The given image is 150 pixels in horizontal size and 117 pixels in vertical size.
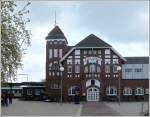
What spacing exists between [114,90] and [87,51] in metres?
6.38

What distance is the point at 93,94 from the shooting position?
55.4 meters

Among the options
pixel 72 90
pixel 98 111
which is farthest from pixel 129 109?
pixel 72 90

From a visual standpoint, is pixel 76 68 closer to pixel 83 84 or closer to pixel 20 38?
pixel 83 84

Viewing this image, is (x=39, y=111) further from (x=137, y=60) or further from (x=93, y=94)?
(x=137, y=60)

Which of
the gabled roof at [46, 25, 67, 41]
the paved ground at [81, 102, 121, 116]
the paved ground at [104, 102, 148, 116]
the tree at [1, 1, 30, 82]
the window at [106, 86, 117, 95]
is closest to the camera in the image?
the tree at [1, 1, 30, 82]

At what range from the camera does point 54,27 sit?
60906mm

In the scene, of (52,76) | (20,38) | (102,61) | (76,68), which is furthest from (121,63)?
(20,38)

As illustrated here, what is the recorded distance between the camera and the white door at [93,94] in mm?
55250

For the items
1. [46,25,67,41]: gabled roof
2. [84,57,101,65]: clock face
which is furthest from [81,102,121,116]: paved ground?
[46,25,67,41]: gabled roof

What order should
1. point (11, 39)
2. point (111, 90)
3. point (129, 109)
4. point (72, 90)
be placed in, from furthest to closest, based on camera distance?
point (72, 90), point (111, 90), point (129, 109), point (11, 39)

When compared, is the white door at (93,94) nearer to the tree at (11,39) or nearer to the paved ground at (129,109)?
the paved ground at (129,109)

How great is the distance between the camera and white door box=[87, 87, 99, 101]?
55.2 m

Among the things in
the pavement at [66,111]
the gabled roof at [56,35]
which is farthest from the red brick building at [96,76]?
the pavement at [66,111]

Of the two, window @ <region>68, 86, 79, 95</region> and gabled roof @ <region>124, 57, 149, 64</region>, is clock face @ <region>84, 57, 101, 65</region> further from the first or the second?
gabled roof @ <region>124, 57, 149, 64</region>
